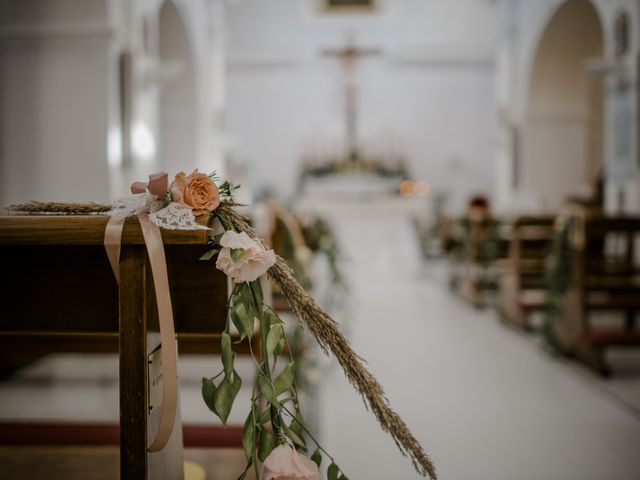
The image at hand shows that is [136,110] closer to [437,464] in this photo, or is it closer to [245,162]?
[437,464]

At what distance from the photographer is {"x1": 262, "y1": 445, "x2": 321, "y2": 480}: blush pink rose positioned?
46.8 inches

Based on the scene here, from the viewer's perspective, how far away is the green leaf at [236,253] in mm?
1150

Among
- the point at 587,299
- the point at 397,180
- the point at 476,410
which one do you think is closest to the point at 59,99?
the point at 476,410

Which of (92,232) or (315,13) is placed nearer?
(92,232)

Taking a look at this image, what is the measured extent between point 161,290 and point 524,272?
15.6ft

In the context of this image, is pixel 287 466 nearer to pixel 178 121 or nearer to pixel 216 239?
pixel 216 239

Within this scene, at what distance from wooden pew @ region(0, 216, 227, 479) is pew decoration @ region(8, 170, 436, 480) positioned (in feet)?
0.19

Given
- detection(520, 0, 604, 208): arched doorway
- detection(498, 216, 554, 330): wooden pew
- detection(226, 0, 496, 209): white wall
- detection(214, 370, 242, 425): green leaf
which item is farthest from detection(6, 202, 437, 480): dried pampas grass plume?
detection(226, 0, 496, 209): white wall

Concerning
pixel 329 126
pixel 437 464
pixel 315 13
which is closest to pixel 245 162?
pixel 329 126

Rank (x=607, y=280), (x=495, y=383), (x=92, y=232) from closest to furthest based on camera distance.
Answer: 1. (x=92, y=232)
2. (x=495, y=383)
3. (x=607, y=280)

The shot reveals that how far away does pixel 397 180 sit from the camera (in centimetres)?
1203

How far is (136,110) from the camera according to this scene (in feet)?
18.5

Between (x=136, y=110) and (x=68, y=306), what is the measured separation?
4.82 metres

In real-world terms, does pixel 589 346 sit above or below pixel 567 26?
below
